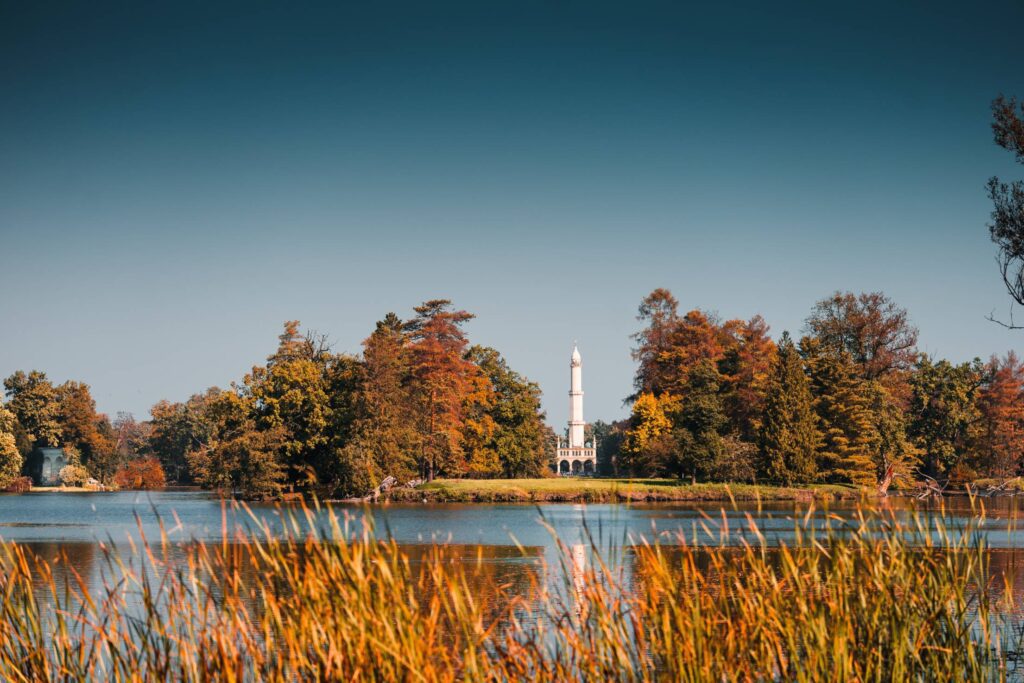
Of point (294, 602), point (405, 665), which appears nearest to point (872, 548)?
point (405, 665)

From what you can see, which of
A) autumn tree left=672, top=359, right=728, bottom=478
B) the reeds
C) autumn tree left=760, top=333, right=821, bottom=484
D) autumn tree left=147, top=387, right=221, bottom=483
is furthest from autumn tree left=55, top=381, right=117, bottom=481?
the reeds

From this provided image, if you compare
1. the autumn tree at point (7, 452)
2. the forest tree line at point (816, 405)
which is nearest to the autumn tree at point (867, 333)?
the forest tree line at point (816, 405)

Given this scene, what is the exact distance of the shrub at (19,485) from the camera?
72.2 m

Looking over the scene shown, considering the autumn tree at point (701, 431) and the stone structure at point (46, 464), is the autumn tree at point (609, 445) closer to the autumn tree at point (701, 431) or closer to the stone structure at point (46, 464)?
the autumn tree at point (701, 431)

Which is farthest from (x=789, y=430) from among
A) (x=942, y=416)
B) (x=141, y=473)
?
(x=141, y=473)

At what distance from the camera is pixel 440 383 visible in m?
60.7

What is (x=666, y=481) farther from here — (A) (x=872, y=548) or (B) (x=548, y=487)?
(A) (x=872, y=548)

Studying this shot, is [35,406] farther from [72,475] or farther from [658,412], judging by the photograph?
[658,412]

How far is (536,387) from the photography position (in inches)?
2699

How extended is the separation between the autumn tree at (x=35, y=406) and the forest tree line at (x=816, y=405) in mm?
41780

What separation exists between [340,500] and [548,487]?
975 cm

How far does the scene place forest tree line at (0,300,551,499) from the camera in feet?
170

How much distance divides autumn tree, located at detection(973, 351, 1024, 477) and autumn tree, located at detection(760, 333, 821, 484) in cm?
1635

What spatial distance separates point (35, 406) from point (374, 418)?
127 ft
